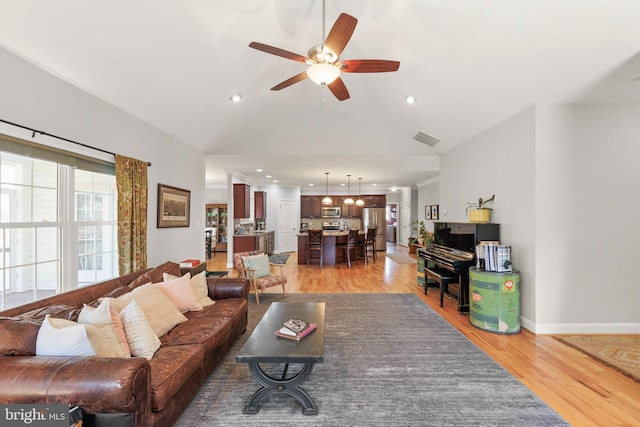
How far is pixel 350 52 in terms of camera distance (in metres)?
3.19

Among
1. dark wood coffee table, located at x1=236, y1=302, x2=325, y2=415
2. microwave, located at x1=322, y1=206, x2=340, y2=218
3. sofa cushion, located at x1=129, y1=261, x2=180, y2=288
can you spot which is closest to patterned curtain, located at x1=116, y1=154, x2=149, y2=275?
sofa cushion, located at x1=129, y1=261, x2=180, y2=288

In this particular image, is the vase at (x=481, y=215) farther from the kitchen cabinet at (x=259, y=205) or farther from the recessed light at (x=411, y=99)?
the kitchen cabinet at (x=259, y=205)

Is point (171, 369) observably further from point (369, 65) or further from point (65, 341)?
point (369, 65)

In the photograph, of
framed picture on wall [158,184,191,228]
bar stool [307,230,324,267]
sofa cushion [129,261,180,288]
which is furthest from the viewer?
bar stool [307,230,324,267]

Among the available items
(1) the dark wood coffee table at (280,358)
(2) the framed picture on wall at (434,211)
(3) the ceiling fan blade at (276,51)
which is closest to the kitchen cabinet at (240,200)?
(2) the framed picture on wall at (434,211)

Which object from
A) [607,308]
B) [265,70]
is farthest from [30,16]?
[607,308]

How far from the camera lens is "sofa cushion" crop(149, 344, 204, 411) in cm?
158

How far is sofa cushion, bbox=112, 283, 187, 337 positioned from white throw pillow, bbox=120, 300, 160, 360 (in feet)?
0.61

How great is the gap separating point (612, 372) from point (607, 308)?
3.61 ft

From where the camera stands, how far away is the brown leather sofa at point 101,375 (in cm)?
132

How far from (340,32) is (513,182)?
294 centimetres

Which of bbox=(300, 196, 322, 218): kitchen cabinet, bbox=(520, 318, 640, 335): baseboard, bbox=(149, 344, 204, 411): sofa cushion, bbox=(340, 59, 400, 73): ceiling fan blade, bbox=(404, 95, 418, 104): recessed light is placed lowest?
bbox=(520, 318, 640, 335): baseboard

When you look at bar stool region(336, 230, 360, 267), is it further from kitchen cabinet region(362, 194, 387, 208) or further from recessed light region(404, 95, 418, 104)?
recessed light region(404, 95, 418, 104)

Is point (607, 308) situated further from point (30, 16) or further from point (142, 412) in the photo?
point (30, 16)
